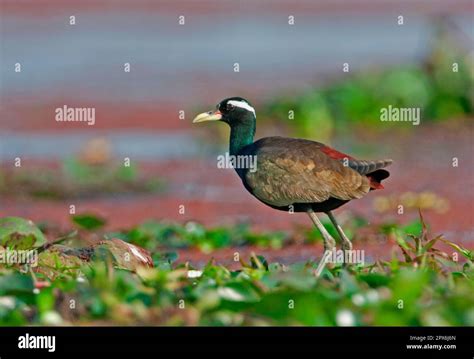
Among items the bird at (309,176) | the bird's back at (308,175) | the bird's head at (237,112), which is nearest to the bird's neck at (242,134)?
the bird's head at (237,112)

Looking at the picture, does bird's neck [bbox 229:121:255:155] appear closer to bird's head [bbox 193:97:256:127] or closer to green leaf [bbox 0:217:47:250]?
bird's head [bbox 193:97:256:127]

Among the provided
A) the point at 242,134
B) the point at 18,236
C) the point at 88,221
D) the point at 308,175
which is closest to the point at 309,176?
the point at 308,175

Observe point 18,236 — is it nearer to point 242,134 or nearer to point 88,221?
point 88,221

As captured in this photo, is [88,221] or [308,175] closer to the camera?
[308,175]

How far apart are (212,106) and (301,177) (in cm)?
896

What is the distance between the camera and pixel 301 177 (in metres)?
7.70

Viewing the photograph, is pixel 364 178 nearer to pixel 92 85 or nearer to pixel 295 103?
pixel 295 103

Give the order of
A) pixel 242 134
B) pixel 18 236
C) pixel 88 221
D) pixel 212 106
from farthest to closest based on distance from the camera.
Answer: pixel 212 106
pixel 88 221
pixel 242 134
pixel 18 236

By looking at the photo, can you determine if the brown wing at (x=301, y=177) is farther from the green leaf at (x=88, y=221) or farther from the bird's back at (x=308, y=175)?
the green leaf at (x=88, y=221)

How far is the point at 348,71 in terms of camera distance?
2019 cm

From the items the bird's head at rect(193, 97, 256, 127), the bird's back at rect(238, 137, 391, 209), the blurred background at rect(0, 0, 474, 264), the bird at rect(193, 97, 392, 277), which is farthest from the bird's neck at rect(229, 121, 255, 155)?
the blurred background at rect(0, 0, 474, 264)

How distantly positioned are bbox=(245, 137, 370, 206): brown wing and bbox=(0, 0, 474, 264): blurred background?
146 cm
